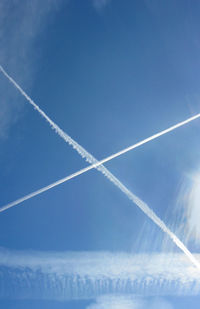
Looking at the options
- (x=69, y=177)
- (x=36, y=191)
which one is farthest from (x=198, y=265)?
(x=36, y=191)

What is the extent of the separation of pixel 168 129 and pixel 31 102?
7.99 meters

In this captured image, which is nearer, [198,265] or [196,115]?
[198,265]

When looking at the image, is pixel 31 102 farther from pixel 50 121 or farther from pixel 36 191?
pixel 36 191

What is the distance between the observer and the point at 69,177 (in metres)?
18.8

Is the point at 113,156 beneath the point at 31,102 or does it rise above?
beneath

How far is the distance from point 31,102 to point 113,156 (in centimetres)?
555

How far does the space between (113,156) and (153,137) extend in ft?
8.47

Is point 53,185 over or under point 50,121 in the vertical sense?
under

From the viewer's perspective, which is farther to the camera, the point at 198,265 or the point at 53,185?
the point at 53,185

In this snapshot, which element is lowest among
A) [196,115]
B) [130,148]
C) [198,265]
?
[198,265]

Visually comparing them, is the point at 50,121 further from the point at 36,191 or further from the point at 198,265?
the point at 198,265

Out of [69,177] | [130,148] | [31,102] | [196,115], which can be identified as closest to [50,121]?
[31,102]

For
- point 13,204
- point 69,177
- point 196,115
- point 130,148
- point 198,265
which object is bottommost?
point 198,265

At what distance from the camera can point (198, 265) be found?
1748cm
